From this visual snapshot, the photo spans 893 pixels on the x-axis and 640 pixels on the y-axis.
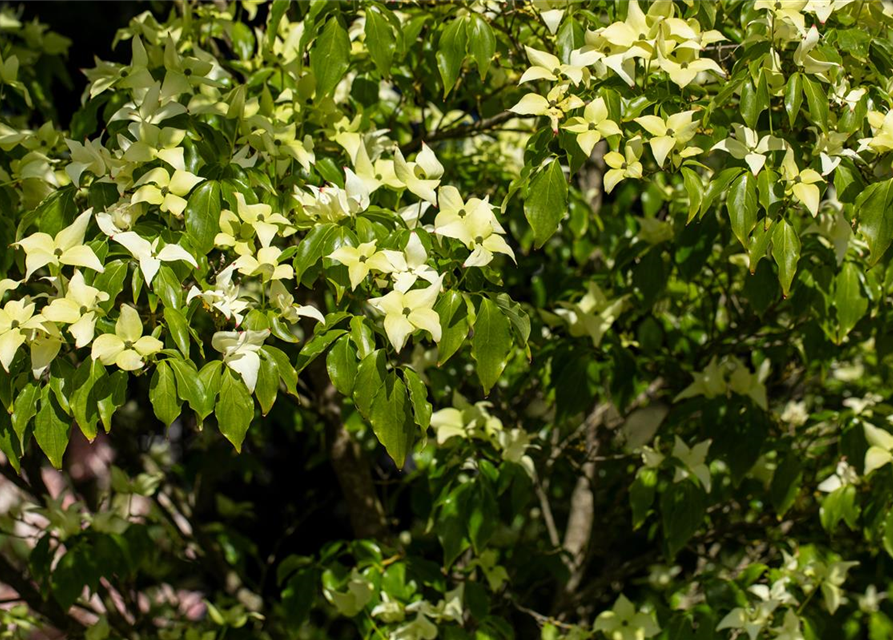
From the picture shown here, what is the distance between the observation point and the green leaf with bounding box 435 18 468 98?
1.43 meters

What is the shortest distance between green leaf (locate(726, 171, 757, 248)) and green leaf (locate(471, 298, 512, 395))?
0.30m

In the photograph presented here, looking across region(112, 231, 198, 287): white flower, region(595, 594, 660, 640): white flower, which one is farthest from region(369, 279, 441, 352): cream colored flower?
region(595, 594, 660, 640): white flower

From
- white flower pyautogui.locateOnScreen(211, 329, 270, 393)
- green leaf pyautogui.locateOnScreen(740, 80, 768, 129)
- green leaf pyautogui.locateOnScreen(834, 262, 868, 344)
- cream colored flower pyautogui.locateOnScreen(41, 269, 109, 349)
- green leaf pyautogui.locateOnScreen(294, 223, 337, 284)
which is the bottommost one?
green leaf pyautogui.locateOnScreen(834, 262, 868, 344)

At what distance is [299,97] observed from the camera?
158 centimetres

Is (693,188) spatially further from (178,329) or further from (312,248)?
(178,329)

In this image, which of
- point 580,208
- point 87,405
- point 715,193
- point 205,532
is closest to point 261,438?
point 205,532

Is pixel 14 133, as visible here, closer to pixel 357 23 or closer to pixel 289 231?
pixel 289 231

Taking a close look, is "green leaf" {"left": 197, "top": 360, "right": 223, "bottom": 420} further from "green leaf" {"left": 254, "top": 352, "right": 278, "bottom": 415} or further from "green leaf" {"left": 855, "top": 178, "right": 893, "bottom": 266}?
"green leaf" {"left": 855, "top": 178, "right": 893, "bottom": 266}

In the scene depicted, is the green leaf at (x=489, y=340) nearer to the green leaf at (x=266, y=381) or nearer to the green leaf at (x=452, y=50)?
the green leaf at (x=266, y=381)

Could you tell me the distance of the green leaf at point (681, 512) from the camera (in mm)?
1626

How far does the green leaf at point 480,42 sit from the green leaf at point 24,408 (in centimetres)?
73

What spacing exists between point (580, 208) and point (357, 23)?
1.94 ft

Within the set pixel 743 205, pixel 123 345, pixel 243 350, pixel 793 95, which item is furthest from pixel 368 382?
pixel 793 95

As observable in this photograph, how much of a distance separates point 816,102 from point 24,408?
1.02 metres
